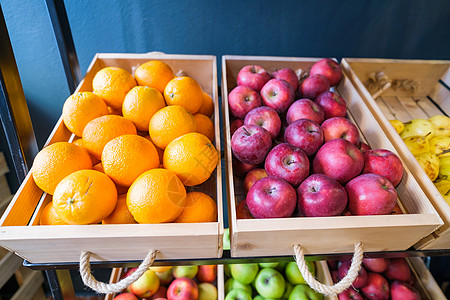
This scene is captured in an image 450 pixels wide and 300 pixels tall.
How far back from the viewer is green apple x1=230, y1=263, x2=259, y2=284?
3.68 ft

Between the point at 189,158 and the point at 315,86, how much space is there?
598 millimetres

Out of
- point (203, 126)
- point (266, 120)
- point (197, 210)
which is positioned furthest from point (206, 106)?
point (197, 210)

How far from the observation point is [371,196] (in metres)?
0.70

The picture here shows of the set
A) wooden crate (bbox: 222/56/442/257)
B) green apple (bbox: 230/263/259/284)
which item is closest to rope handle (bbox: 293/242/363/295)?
wooden crate (bbox: 222/56/442/257)

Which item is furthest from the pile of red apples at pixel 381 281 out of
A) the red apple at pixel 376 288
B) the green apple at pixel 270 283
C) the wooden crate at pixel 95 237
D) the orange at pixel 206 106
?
the orange at pixel 206 106

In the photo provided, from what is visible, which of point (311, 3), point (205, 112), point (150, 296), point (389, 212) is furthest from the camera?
point (311, 3)

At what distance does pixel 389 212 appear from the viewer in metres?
0.71

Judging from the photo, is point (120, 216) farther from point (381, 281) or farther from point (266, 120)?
point (381, 281)

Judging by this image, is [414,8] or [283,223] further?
[414,8]

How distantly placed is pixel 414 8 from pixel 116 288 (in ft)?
5.85

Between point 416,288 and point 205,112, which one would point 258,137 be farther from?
point 416,288

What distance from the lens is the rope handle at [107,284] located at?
1.98 ft

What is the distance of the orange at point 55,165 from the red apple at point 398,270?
1.23 meters

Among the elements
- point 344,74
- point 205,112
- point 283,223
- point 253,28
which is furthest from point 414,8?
point 283,223
